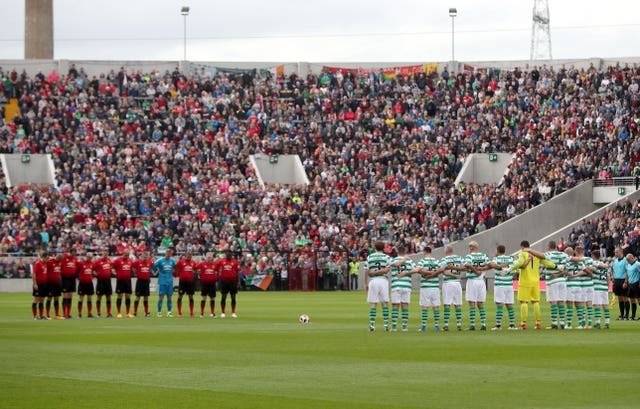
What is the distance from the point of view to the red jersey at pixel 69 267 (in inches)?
1359

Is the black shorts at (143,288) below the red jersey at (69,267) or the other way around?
below

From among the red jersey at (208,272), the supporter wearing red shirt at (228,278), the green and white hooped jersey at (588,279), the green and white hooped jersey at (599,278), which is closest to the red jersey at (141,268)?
the red jersey at (208,272)

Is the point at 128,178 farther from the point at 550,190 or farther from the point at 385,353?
the point at 385,353

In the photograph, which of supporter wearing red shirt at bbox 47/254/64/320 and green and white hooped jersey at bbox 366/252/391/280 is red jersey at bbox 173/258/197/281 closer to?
supporter wearing red shirt at bbox 47/254/64/320

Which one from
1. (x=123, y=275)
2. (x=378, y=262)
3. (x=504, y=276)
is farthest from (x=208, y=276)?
(x=504, y=276)

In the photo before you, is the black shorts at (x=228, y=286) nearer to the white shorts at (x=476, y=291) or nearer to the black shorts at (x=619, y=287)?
the white shorts at (x=476, y=291)

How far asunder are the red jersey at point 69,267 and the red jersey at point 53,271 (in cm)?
45

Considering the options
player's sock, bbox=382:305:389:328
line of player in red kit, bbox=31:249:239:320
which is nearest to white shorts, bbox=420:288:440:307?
player's sock, bbox=382:305:389:328

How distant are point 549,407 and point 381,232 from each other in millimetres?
44701

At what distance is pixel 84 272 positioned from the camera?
34.9 m

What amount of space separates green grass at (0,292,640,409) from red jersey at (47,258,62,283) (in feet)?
11.6

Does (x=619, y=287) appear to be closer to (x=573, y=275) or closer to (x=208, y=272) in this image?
(x=573, y=275)

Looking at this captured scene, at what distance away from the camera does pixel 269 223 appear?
5906 cm

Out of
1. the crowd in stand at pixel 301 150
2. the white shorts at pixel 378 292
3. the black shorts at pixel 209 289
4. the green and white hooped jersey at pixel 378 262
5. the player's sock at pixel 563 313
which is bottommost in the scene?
the player's sock at pixel 563 313
